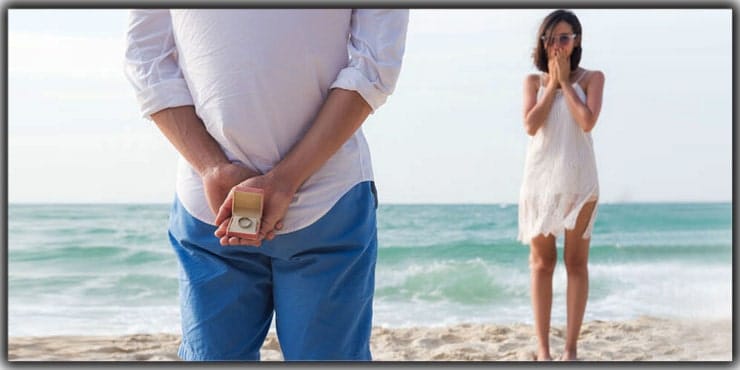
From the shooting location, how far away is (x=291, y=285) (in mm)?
1562

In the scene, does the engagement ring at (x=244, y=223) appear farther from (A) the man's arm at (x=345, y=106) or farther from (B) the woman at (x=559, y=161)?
(B) the woman at (x=559, y=161)

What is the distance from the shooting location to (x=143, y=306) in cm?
789

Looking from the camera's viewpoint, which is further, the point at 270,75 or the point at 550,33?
the point at 550,33

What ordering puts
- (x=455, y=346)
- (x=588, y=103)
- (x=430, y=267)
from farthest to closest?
1. (x=430, y=267)
2. (x=455, y=346)
3. (x=588, y=103)

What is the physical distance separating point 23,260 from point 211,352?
26.3 ft

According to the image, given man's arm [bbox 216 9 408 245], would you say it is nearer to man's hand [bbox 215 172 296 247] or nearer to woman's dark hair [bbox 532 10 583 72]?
man's hand [bbox 215 172 296 247]

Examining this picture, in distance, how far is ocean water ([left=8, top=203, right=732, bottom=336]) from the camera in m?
7.36

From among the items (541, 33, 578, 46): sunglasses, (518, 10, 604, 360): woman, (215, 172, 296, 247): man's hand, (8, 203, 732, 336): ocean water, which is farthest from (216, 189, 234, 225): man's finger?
(8, 203, 732, 336): ocean water

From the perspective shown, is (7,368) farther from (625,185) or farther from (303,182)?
(625,185)

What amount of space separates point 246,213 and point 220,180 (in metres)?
0.08

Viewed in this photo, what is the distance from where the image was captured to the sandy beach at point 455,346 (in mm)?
4383

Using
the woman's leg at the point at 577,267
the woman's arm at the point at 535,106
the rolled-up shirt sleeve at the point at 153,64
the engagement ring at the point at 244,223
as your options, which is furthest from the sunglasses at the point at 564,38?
the engagement ring at the point at 244,223

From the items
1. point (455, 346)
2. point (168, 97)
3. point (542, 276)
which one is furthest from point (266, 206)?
point (455, 346)

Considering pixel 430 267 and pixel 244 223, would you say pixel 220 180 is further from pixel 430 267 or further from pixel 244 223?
pixel 430 267
